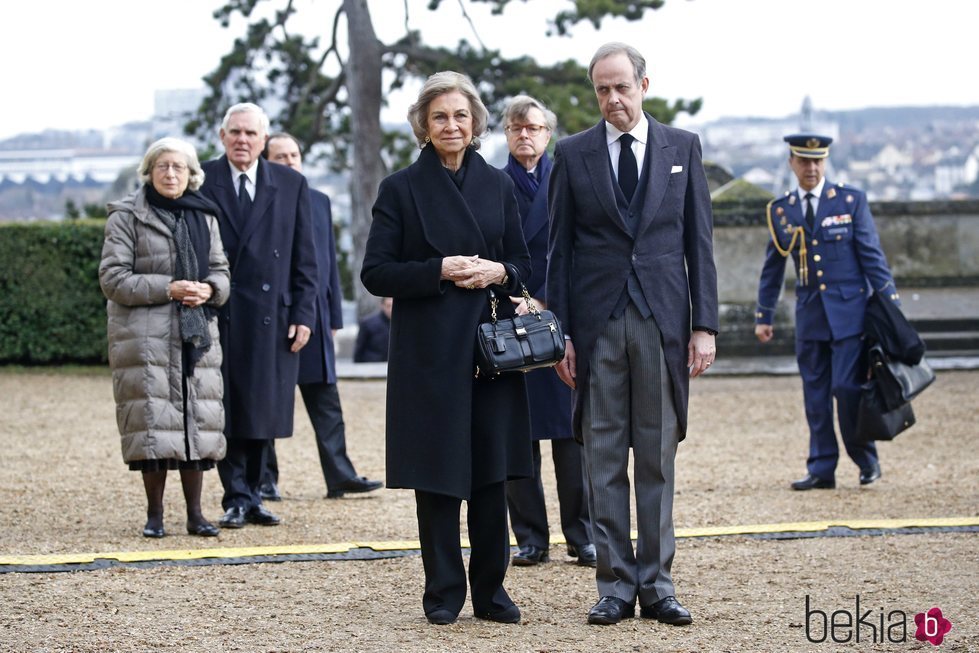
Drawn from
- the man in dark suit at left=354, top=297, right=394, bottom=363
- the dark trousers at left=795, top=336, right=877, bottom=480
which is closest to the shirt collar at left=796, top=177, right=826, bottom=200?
the dark trousers at left=795, top=336, right=877, bottom=480

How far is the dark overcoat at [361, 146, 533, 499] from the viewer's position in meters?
5.02

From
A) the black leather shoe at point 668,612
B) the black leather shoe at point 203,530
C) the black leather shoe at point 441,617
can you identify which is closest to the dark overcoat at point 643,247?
the black leather shoe at point 668,612

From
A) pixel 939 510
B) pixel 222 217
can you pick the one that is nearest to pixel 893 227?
pixel 939 510

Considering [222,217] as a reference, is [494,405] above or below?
below

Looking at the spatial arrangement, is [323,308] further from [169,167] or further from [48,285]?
[48,285]

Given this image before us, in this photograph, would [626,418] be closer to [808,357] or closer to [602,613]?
[602,613]

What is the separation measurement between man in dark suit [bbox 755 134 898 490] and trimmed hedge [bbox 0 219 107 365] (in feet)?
28.3

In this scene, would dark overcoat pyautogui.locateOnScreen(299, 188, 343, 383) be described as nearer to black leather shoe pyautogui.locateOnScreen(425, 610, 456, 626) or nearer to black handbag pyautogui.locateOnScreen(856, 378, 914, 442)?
black handbag pyautogui.locateOnScreen(856, 378, 914, 442)

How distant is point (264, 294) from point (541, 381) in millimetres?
1641

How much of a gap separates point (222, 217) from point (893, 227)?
506 inches

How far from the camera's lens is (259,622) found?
5125 mm

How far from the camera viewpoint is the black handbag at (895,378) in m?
8.00

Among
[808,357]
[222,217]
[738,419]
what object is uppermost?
[222,217]

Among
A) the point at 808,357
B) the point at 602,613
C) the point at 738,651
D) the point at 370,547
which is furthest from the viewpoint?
the point at 808,357
